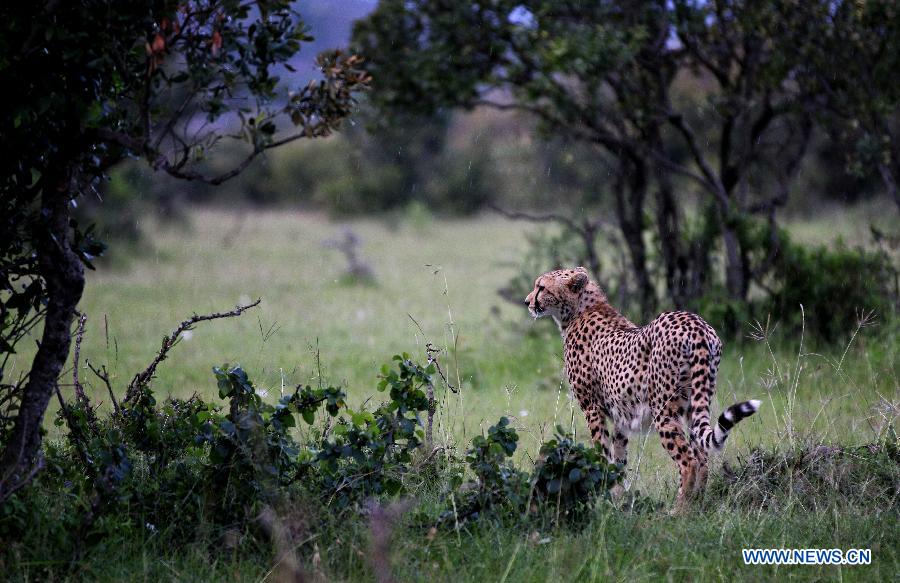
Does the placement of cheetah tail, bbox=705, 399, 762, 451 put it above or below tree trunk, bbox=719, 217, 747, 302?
below

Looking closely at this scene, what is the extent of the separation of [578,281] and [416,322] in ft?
5.08

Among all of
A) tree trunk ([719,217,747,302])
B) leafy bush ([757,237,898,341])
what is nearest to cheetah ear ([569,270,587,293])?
leafy bush ([757,237,898,341])

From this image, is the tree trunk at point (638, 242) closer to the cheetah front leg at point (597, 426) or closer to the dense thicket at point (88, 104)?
the cheetah front leg at point (597, 426)

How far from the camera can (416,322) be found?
443 centimetres

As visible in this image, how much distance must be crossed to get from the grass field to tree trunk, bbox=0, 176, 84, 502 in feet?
1.80

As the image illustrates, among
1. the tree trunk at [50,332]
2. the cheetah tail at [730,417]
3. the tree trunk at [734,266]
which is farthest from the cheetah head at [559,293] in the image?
the tree trunk at [734,266]

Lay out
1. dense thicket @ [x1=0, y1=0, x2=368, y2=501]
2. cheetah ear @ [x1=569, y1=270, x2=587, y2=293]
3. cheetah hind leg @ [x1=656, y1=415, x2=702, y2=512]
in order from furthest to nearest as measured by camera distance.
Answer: cheetah ear @ [x1=569, y1=270, x2=587, y2=293], cheetah hind leg @ [x1=656, y1=415, x2=702, y2=512], dense thicket @ [x1=0, y1=0, x2=368, y2=501]

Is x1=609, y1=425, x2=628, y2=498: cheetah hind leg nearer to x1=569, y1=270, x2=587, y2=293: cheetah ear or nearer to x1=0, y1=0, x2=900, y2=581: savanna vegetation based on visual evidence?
x1=0, y1=0, x2=900, y2=581: savanna vegetation

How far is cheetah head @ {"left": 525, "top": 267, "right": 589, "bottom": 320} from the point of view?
5680 millimetres

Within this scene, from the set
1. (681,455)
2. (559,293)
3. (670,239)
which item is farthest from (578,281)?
(670,239)

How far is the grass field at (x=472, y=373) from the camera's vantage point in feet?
11.9

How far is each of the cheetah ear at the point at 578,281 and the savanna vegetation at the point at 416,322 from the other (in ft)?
2.69

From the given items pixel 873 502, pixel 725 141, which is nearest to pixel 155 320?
pixel 725 141

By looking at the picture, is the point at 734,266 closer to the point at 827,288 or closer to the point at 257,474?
the point at 827,288
